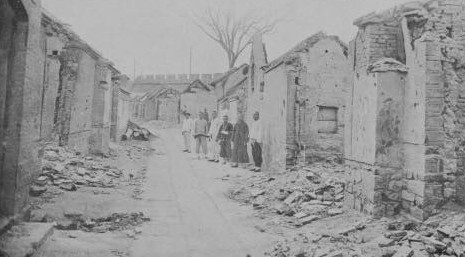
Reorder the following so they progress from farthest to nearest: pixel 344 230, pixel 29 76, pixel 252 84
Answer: pixel 252 84
pixel 344 230
pixel 29 76

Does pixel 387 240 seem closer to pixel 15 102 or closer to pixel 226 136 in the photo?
pixel 15 102

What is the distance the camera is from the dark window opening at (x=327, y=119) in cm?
1309

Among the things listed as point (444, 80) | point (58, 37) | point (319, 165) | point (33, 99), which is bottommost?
point (319, 165)

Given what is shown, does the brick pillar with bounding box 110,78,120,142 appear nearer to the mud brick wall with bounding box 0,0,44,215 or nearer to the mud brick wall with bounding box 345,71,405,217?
the mud brick wall with bounding box 0,0,44,215

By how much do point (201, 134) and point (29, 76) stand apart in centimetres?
1219

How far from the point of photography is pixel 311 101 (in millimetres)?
13016

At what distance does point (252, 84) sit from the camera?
70.5 feet

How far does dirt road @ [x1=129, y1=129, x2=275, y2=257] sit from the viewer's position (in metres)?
6.23

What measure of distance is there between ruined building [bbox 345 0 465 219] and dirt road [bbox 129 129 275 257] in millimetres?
2276

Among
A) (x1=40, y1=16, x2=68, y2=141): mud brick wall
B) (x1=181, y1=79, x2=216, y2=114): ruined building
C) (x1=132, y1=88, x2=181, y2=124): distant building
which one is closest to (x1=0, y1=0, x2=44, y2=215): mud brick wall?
(x1=40, y1=16, x2=68, y2=141): mud brick wall

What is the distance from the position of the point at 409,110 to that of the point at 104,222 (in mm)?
5793

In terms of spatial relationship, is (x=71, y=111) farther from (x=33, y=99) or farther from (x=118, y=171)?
(x=33, y=99)

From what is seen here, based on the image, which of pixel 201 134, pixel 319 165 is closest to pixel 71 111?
pixel 201 134

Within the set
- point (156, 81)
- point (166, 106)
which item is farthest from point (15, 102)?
point (156, 81)
